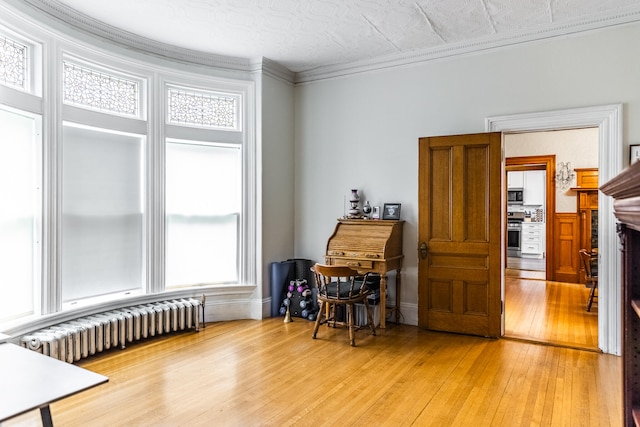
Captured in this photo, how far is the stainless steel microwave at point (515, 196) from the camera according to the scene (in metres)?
10.6

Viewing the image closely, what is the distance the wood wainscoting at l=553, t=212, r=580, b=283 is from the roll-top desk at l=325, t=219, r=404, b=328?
4.60 metres

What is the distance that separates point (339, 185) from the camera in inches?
216

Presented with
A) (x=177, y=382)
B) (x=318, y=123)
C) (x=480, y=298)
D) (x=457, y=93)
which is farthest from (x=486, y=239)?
(x=177, y=382)

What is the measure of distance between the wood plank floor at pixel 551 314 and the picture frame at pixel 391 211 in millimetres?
1745

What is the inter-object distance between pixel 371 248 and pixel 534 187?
25.2 feet

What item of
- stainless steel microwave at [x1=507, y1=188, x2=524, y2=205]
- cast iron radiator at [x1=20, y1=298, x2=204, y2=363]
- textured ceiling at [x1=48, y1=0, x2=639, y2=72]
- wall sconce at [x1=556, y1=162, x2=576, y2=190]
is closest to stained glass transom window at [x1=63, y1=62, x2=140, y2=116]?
textured ceiling at [x1=48, y1=0, x2=639, y2=72]

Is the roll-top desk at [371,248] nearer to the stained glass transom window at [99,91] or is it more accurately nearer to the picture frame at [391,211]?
the picture frame at [391,211]

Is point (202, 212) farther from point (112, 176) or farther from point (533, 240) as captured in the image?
point (533, 240)

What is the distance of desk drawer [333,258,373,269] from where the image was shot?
4.68 metres

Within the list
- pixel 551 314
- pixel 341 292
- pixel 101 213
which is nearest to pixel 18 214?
pixel 101 213

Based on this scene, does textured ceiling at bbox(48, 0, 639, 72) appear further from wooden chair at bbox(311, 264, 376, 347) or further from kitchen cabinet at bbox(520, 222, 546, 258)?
kitchen cabinet at bbox(520, 222, 546, 258)

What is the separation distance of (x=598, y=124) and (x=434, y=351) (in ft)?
8.67

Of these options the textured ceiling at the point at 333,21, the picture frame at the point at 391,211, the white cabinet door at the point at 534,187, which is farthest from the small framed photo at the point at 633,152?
the white cabinet door at the point at 534,187

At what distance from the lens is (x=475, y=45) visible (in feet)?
15.0
